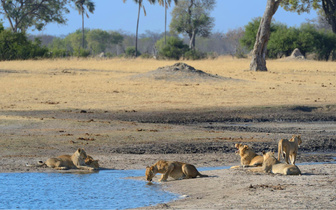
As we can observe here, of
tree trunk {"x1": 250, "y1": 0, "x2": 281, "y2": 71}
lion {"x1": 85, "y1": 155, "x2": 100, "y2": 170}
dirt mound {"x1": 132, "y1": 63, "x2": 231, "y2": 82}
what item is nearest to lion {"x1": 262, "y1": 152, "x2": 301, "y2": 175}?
lion {"x1": 85, "y1": 155, "x2": 100, "y2": 170}

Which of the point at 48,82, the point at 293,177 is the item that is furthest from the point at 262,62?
the point at 293,177

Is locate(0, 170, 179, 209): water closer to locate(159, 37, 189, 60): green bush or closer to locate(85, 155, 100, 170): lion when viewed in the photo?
locate(85, 155, 100, 170): lion

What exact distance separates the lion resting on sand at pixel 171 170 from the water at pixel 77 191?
0.59ft

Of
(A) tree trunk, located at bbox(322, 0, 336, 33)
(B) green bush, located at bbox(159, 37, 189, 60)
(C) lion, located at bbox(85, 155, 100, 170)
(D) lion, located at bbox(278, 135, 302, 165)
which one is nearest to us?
(D) lion, located at bbox(278, 135, 302, 165)

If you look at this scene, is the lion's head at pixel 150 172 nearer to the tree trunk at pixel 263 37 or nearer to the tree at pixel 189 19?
the tree trunk at pixel 263 37

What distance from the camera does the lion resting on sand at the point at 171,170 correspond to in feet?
27.9

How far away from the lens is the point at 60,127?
14031mm

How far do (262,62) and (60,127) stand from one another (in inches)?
824

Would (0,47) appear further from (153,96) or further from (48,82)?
(153,96)

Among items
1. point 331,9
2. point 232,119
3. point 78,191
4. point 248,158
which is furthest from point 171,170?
point 331,9

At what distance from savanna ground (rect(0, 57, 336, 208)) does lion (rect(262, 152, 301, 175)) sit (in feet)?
0.72

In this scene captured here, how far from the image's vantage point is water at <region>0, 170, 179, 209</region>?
7.30m

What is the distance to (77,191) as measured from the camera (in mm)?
8008

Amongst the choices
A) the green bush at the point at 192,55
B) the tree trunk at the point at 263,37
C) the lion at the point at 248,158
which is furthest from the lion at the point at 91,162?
the green bush at the point at 192,55
